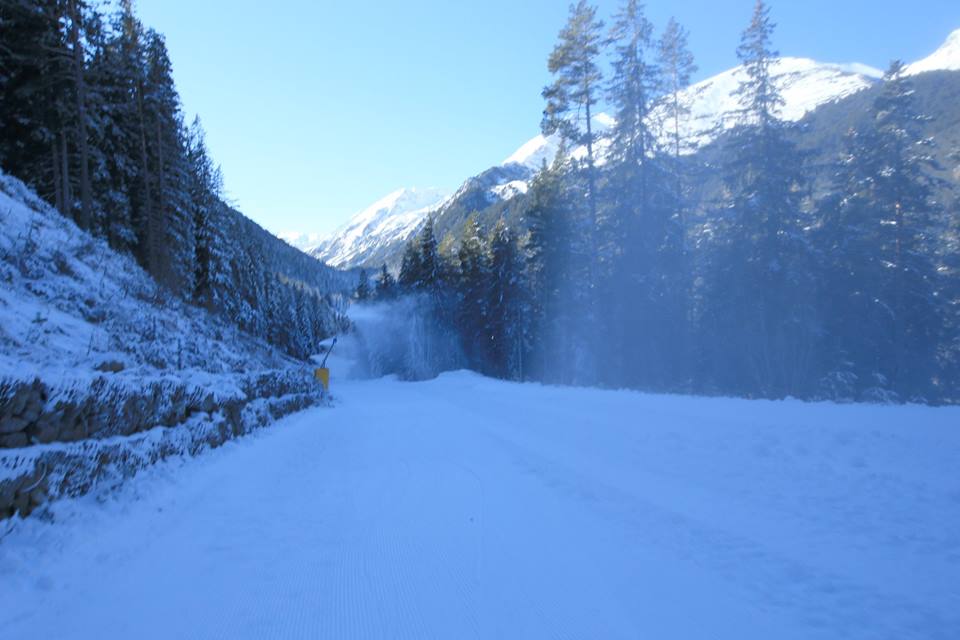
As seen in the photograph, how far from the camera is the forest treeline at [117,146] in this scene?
52.9 ft

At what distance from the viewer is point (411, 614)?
9.11 feet

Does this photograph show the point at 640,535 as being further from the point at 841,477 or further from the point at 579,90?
the point at 579,90

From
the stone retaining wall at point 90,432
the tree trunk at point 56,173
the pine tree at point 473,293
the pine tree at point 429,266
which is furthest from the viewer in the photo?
the pine tree at point 429,266

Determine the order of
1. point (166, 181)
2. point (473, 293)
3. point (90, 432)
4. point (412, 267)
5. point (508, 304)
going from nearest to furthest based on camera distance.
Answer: point (90, 432) → point (166, 181) → point (508, 304) → point (473, 293) → point (412, 267)

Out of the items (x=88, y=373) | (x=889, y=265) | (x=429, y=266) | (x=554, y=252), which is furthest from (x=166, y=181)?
(x=889, y=265)

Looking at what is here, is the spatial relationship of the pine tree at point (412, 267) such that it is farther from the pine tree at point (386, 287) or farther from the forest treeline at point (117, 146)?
the forest treeline at point (117, 146)

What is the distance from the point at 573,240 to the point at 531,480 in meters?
21.4

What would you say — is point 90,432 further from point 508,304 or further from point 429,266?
point 429,266

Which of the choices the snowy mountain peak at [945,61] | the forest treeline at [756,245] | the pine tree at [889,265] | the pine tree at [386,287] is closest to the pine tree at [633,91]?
the forest treeline at [756,245]

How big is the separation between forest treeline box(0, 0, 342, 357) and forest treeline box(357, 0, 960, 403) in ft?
57.2

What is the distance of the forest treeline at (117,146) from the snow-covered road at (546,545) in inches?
599

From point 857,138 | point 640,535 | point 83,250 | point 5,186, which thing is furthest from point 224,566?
point 857,138

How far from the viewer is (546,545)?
3.76 meters

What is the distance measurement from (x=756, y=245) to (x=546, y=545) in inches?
732
